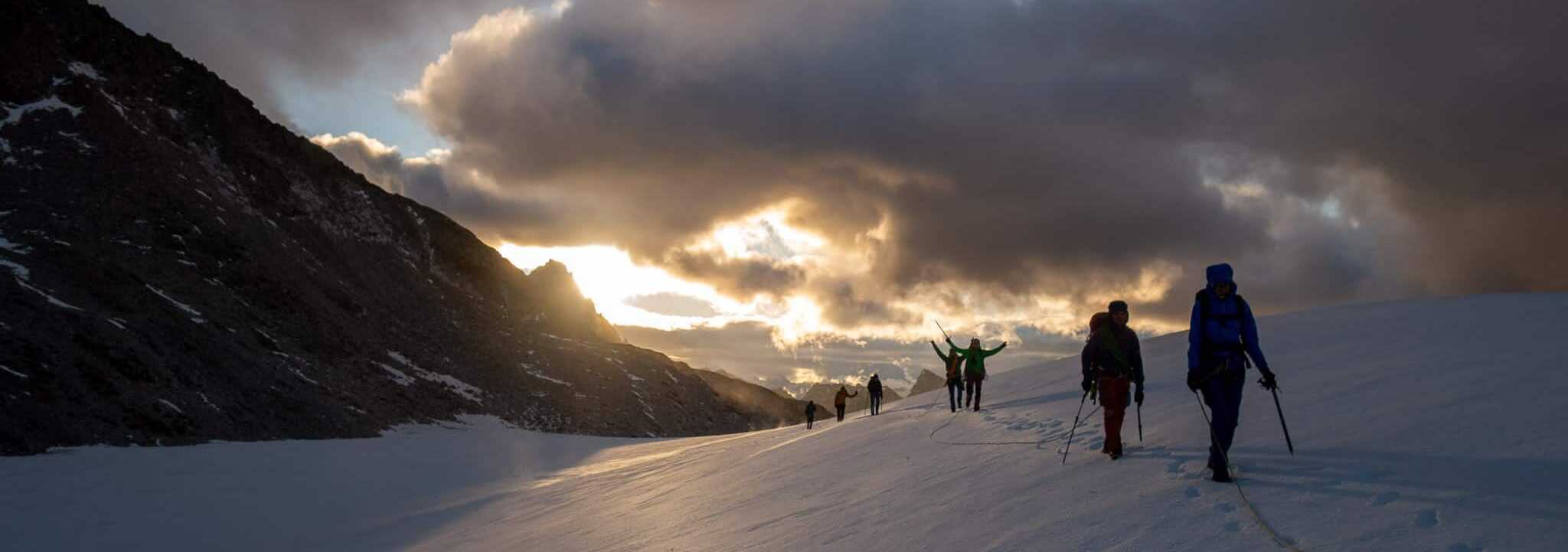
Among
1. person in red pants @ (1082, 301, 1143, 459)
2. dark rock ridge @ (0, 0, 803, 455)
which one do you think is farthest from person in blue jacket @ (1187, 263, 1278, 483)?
dark rock ridge @ (0, 0, 803, 455)

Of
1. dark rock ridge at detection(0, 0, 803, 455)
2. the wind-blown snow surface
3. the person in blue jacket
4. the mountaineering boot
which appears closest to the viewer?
the wind-blown snow surface

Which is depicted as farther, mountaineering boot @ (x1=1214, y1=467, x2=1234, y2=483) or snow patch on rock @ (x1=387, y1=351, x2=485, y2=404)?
snow patch on rock @ (x1=387, y1=351, x2=485, y2=404)

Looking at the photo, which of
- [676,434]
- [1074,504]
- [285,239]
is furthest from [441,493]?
[676,434]

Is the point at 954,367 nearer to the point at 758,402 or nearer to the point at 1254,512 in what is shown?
the point at 1254,512

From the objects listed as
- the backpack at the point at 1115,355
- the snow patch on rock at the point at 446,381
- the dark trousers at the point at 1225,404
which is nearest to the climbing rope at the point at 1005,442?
the backpack at the point at 1115,355

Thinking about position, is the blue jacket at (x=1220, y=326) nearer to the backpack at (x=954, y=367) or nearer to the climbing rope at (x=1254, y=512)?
the climbing rope at (x=1254, y=512)

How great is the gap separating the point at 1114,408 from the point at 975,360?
961cm

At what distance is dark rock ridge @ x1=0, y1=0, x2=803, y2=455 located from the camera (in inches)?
1567

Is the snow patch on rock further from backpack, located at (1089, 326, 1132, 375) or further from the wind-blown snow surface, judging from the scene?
backpack, located at (1089, 326, 1132, 375)

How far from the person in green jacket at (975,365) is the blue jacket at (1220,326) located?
10.6 metres

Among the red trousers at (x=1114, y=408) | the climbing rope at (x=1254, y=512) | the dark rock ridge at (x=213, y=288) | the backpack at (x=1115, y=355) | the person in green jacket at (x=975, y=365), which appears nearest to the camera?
the climbing rope at (x=1254, y=512)

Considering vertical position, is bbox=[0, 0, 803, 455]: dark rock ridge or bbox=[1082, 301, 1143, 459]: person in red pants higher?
bbox=[0, 0, 803, 455]: dark rock ridge

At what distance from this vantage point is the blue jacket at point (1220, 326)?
718cm

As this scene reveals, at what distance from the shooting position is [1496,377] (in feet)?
28.2
